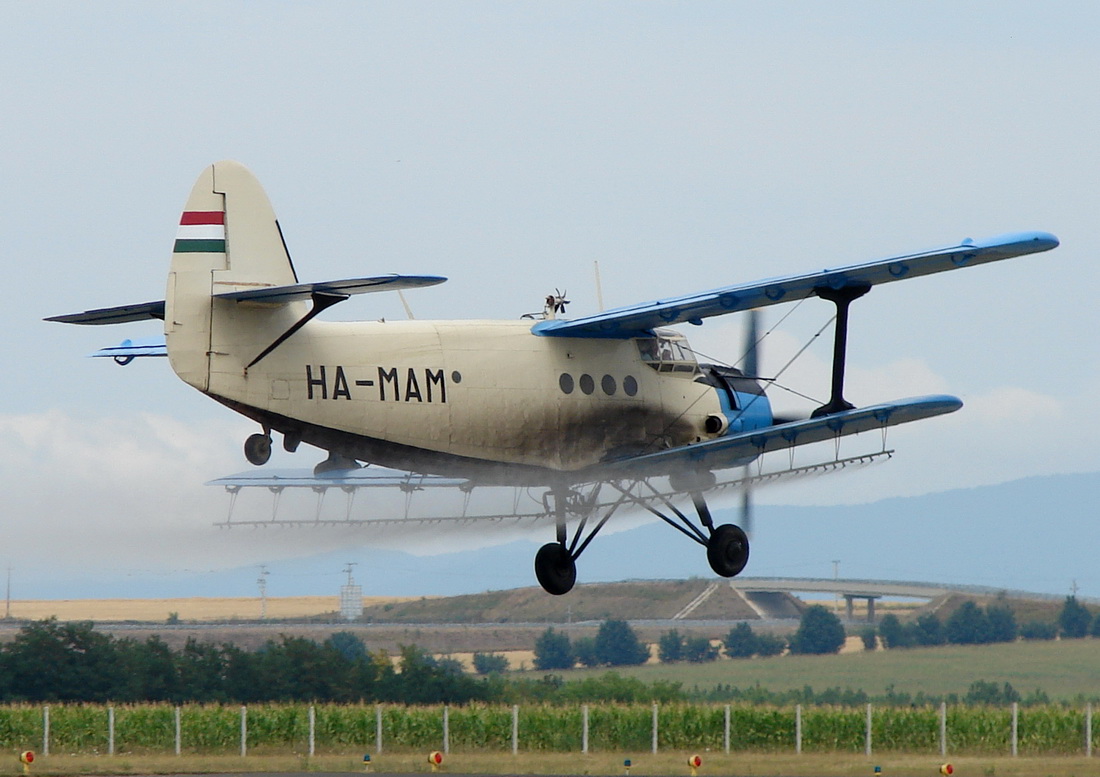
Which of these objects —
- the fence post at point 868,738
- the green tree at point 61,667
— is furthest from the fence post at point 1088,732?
the green tree at point 61,667

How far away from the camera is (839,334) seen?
26203 millimetres

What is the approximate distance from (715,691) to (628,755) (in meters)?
13.0

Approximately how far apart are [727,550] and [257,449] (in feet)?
26.0

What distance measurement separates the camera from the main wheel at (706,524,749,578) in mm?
26594

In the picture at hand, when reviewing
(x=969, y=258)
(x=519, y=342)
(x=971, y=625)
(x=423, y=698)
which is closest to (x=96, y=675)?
(x=423, y=698)

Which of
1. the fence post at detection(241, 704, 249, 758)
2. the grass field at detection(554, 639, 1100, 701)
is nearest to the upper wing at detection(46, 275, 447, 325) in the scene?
the fence post at detection(241, 704, 249, 758)

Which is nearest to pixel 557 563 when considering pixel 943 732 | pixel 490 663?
pixel 943 732

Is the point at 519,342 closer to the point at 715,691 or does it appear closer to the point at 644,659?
the point at 715,691

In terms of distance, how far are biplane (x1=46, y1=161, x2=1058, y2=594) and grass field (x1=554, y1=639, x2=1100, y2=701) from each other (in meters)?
30.2

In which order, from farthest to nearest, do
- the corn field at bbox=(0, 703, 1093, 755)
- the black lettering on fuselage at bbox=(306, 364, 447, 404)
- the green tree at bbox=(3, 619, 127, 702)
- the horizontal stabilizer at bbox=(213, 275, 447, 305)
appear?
1. the green tree at bbox=(3, 619, 127, 702)
2. the corn field at bbox=(0, 703, 1093, 755)
3. the black lettering on fuselage at bbox=(306, 364, 447, 404)
4. the horizontal stabilizer at bbox=(213, 275, 447, 305)

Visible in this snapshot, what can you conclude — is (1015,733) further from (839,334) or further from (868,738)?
(839,334)

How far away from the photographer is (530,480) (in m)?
25.5

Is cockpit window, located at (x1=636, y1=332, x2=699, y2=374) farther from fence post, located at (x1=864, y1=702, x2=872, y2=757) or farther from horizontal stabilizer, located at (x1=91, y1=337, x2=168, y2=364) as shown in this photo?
fence post, located at (x1=864, y1=702, x2=872, y2=757)

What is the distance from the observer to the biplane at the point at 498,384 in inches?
884
